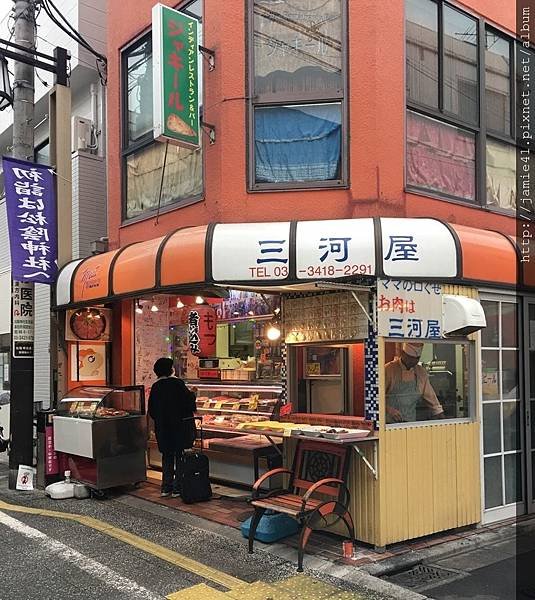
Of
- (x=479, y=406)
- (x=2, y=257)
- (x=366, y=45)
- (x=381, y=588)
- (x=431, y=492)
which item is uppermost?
(x=366, y=45)

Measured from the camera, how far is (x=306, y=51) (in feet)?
25.7

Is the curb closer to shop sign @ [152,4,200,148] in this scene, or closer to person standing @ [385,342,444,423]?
person standing @ [385,342,444,423]

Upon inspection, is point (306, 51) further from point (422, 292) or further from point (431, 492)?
point (431, 492)

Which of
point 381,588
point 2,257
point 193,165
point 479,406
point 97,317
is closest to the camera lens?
point 381,588

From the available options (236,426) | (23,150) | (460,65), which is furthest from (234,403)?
(460,65)

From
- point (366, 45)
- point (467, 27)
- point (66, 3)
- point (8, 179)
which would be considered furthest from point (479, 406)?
point (66, 3)

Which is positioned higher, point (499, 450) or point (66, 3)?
point (66, 3)

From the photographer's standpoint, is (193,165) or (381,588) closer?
(381,588)

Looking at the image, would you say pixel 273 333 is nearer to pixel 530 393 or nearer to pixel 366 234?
pixel 366 234

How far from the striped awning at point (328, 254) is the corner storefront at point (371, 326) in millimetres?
14

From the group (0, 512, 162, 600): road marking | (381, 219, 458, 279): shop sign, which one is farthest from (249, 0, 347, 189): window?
(0, 512, 162, 600): road marking

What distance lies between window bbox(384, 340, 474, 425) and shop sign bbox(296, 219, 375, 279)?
35.7 inches

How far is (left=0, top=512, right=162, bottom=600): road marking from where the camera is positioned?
5.36 meters

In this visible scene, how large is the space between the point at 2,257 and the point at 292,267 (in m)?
10.7
